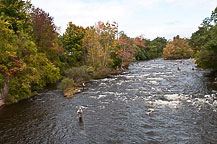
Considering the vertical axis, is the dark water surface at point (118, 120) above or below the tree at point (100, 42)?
below

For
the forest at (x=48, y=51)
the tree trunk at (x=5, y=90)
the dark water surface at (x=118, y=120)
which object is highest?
the forest at (x=48, y=51)

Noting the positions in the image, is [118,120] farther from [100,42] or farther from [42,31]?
[100,42]

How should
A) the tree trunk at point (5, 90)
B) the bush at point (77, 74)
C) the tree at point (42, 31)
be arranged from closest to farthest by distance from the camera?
the tree trunk at point (5, 90), the tree at point (42, 31), the bush at point (77, 74)

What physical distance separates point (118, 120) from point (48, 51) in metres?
24.4

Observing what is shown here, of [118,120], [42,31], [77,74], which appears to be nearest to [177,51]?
[77,74]

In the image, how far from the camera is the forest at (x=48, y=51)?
19.4 meters

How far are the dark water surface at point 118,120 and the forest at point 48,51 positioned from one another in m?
3.41

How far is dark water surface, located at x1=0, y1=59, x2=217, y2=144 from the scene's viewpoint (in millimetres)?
11102

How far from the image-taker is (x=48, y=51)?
108 ft

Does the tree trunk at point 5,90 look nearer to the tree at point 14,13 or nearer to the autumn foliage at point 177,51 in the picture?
the tree at point 14,13

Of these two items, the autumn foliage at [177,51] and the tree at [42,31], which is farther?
the autumn foliage at [177,51]

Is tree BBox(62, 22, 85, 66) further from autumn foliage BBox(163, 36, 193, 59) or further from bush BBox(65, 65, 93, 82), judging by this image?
autumn foliage BBox(163, 36, 193, 59)

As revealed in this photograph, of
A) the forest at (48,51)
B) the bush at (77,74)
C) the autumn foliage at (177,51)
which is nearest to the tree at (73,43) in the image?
the forest at (48,51)

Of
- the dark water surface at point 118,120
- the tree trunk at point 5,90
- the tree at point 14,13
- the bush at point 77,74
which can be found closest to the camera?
the dark water surface at point 118,120
